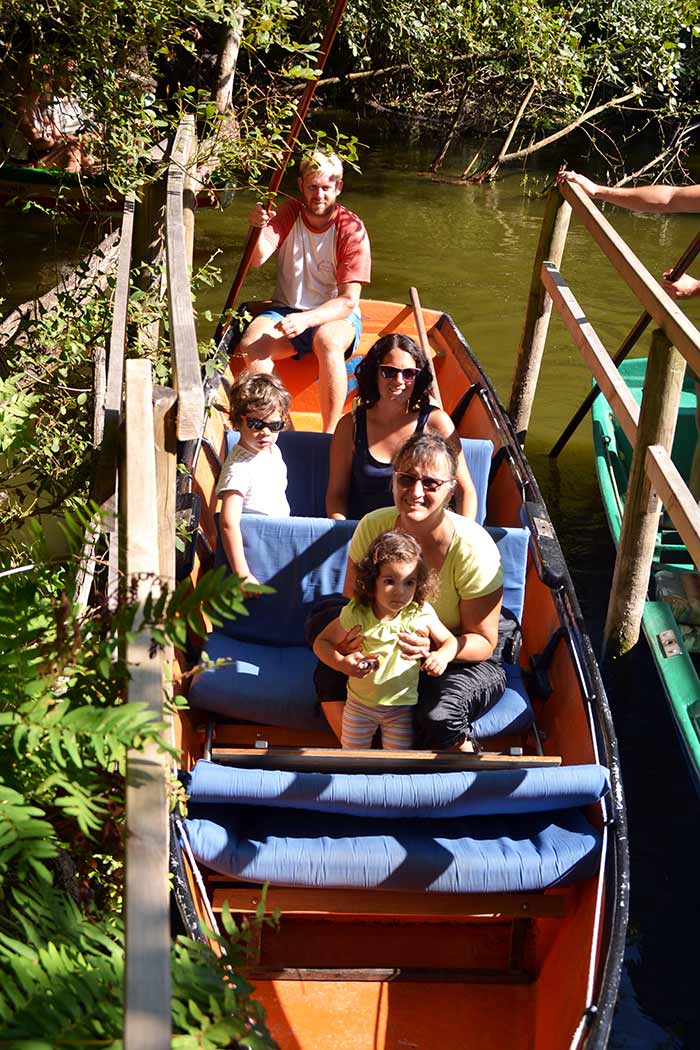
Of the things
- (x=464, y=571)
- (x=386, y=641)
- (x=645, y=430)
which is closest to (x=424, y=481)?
(x=464, y=571)

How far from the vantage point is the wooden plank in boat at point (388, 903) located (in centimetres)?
279

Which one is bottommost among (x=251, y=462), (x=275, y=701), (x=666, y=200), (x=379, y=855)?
(x=379, y=855)

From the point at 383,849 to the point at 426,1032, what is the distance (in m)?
0.47

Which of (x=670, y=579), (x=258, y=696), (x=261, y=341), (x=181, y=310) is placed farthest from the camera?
(x=261, y=341)

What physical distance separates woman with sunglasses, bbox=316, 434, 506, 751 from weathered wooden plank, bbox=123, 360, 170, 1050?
1159 mm

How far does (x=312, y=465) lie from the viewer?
4.32m

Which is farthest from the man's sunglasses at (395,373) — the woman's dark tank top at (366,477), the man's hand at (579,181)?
the man's hand at (579,181)

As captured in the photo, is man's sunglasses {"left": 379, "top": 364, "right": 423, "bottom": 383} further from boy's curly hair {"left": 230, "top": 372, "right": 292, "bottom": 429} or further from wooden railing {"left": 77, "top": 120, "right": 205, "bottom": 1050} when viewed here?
wooden railing {"left": 77, "top": 120, "right": 205, "bottom": 1050}

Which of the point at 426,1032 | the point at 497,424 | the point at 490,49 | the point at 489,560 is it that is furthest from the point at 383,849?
the point at 490,49

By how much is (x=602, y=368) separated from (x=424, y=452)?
73.6 inches

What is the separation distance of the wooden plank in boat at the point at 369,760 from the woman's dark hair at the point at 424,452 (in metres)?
0.80

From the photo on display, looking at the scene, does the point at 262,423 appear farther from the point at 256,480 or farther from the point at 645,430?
the point at 645,430

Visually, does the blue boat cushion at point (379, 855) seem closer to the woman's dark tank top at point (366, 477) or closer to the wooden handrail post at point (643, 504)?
the woman's dark tank top at point (366, 477)

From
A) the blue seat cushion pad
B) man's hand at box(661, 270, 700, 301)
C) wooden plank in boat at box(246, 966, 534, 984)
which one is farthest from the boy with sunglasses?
man's hand at box(661, 270, 700, 301)
